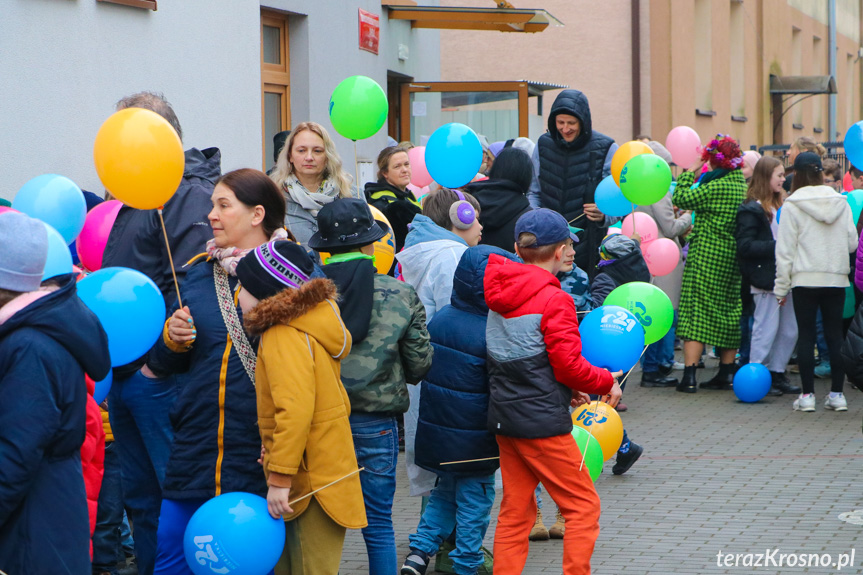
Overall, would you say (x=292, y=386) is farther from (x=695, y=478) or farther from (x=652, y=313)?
(x=695, y=478)

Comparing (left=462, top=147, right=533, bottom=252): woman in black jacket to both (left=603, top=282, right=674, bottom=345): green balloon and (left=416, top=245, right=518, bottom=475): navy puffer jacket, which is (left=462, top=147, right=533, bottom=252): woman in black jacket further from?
(left=416, top=245, right=518, bottom=475): navy puffer jacket

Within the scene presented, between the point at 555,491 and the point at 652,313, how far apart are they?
191 centimetres

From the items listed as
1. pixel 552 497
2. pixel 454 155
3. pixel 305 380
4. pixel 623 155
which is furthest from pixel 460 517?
pixel 623 155

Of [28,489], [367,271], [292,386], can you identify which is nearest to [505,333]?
[367,271]

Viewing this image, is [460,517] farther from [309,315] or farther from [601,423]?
[309,315]

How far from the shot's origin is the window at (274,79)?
11.0 m

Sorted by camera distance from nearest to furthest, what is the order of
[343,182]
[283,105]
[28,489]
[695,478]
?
1. [28,489]
2. [343,182]
3. [695,478]
4. [283,105]

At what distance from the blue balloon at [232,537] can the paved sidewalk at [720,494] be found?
176 centimetres

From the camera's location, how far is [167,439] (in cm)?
454

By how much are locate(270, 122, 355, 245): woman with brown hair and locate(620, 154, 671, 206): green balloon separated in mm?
2725

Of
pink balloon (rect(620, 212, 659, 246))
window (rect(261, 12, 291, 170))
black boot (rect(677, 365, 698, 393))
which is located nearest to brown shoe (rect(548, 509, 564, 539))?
pink balloon (rect(620, 212, 659, 246))

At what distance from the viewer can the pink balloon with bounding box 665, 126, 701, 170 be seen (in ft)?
37.4

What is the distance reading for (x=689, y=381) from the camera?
10.5m

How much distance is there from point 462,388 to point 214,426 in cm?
146
